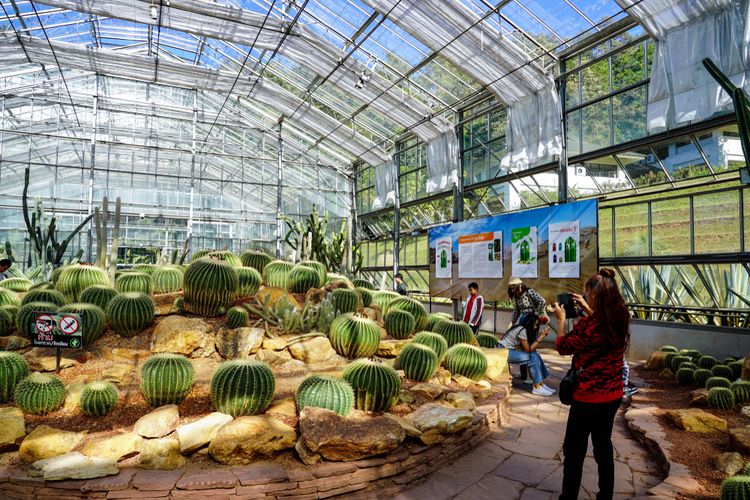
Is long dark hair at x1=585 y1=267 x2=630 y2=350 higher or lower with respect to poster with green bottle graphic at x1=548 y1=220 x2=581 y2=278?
lower

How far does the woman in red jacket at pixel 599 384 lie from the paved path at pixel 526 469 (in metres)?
0.57

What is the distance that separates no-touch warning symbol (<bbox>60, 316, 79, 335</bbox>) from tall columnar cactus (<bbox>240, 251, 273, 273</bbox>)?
3660 millimetres

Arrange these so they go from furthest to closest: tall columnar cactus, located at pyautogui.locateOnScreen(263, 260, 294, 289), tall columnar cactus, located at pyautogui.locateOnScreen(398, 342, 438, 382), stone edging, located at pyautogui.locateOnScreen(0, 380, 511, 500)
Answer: tall columnar cactus, located at pyautogui.locateOnScreen(263, 260, 294, 289)
tall columnar cactus, located at pyautogui.locateOnScreen(398, 342, 438, 382)
stone edging, located at pyautogui.locateOnScreen(0, 380, 511, 500)

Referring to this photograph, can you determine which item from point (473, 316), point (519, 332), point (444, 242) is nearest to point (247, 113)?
point (444, 242)

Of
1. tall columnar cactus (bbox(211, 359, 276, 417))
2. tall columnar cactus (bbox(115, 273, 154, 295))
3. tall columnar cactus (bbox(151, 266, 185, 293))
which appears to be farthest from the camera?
tall columnar cactus (bbox(151, 266, 185, 293))

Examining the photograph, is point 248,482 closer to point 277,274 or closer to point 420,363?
point 420,363

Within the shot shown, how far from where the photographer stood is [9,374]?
4652 mm

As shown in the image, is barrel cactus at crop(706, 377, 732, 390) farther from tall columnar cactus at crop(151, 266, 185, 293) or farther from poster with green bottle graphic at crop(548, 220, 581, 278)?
tall columnar cactus at crop(151, 266, 185, 293)

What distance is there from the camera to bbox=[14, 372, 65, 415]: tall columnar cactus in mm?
4395

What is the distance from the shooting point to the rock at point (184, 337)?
5.87 meters

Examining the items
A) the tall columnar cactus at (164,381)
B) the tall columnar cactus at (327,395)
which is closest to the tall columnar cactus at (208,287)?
the tall columnar cactus at (164,381)

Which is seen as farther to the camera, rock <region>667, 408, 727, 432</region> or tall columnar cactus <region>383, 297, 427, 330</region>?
tall columnar cactus <region>383, 297, 427, 330</region>

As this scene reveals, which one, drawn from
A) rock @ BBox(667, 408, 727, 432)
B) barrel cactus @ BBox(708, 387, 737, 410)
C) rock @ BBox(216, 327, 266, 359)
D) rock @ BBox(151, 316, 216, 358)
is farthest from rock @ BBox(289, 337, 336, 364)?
barrel cactus @ BBox(708, 387, 737, 410)

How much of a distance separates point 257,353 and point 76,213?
16.5 metres
